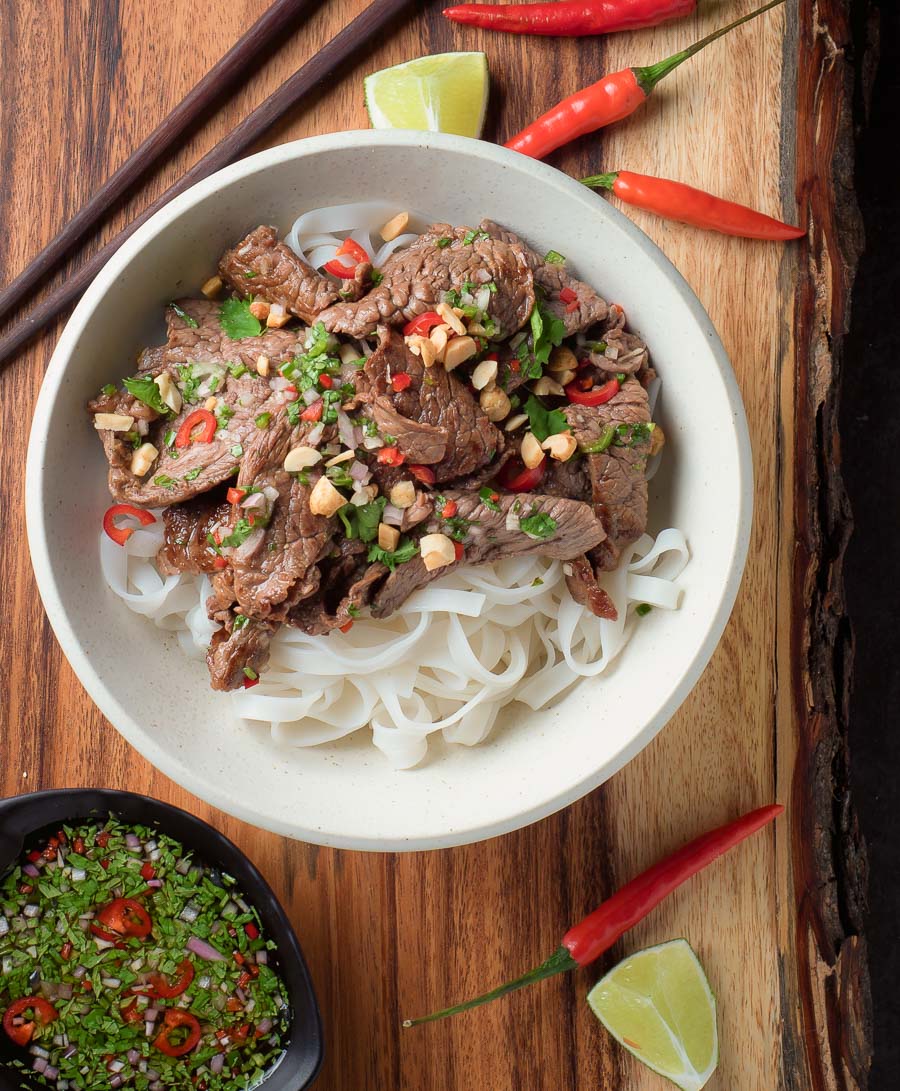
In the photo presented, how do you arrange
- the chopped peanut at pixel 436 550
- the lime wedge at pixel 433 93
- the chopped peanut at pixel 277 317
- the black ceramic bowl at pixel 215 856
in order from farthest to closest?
the lime wedge at pixel 433 93 < the black ceramic bowl at pixel 215 856 < the chopped peanut at pixel 277 317 < the chopped peanut at pixel 436 550

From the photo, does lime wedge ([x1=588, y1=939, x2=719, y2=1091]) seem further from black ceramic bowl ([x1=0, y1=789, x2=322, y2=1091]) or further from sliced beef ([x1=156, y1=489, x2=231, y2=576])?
sliced beef ([x1=156, y1=489, x2=231, y2=576])

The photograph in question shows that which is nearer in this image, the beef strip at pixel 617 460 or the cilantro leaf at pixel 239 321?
the beef strip at pixel 617 460

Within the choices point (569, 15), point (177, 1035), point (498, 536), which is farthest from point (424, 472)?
point (177, 1035)

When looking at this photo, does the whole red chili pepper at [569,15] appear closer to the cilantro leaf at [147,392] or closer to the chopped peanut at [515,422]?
the chopped peanut at [515,422]

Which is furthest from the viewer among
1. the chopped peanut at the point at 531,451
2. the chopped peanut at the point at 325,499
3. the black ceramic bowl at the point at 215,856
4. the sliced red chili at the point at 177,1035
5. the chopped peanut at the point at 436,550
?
A: the sliced red chili at the point at 177,1035

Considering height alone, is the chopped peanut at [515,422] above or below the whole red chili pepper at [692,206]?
below

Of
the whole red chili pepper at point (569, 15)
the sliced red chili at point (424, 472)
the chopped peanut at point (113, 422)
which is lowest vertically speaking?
Result: the sliced red chili at point (424, 472)

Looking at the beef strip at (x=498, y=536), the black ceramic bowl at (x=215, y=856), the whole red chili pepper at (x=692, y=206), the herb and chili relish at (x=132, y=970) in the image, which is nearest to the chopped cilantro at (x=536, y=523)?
the beef strip at (x=498, y=536)
